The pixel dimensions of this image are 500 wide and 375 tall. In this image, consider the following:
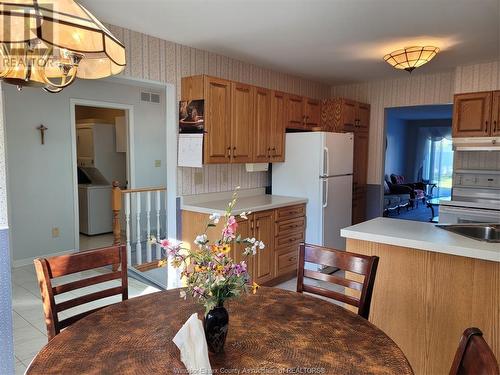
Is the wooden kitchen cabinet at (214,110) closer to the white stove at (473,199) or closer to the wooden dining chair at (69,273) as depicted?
the wooden dining chair at (69,273)

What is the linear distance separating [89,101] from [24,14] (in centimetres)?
462

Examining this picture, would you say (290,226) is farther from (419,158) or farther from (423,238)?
(419,158)

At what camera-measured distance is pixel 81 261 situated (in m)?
1.72

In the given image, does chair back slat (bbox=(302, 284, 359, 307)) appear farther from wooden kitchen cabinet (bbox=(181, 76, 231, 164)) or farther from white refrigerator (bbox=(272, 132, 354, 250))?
white refrigerator (bbox=(272, 132, 354, 250))

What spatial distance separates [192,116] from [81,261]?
204 cm

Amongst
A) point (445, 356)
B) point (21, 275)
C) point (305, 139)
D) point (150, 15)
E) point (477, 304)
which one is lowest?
point (21, 275)

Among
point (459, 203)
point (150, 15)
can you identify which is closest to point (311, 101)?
point (459, 203)

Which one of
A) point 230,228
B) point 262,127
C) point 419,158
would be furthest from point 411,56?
point 419,158

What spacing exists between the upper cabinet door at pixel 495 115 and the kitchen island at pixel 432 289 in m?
2.20

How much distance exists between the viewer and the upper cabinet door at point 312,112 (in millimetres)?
4668

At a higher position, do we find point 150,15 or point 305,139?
point 150,15

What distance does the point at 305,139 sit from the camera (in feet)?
13.8

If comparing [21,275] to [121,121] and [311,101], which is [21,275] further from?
[311,101]

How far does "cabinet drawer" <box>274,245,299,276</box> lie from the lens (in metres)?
3.93
